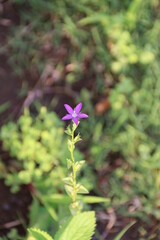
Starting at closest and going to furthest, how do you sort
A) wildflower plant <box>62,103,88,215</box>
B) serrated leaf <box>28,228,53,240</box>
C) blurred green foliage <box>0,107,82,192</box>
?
wildflower plant <box>62,103,88,215</box>, serrated leaf <box>28,228,53,240</box>, blurred green foliage <box>0,107,82,192</box>

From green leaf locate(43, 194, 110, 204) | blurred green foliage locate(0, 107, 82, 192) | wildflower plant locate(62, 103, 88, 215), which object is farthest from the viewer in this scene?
blurred green foliage locate(0, 107, 82, 192)

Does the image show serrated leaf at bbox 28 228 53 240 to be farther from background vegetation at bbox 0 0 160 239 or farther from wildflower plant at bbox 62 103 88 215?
background vegetation at bbox 0 0 160 239

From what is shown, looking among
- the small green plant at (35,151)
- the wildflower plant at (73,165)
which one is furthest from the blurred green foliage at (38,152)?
the wildflower plant at (73,165)

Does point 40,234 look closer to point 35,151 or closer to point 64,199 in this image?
point 64,199

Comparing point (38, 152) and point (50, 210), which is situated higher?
point (38, 152)

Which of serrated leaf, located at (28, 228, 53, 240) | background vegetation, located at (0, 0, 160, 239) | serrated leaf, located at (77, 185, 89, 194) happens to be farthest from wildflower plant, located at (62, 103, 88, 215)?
background vegetation, located at (0, 0, 160, 239)

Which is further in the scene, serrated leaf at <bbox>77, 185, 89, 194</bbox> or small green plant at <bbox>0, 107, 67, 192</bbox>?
small green plant at <bbox>0, 107, 67, 192</bbox>

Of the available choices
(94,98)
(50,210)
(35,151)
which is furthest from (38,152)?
(94,98)

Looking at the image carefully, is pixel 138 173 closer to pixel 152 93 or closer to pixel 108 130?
pixel 108 130
